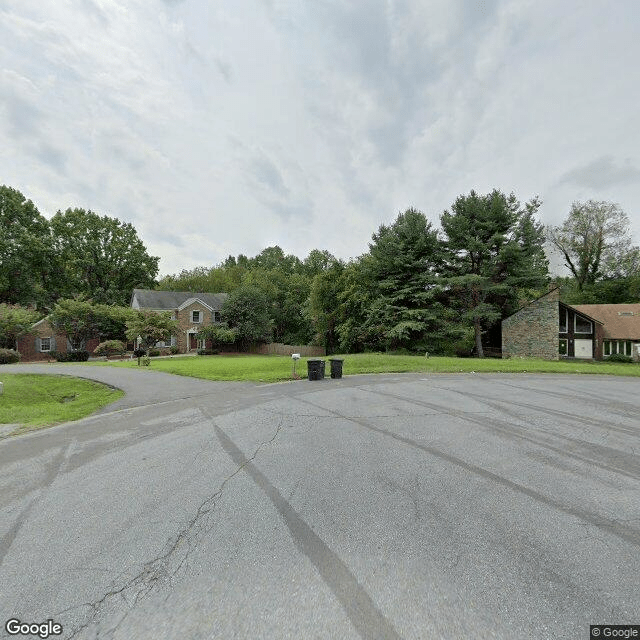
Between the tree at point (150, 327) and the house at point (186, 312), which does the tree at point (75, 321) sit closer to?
the house at point (186, 312)

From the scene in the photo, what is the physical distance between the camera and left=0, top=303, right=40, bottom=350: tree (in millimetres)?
27594

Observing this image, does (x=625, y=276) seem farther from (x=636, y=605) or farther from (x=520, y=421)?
(x=636, y=605)

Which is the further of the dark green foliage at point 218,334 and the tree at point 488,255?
the dark green foliage at point 218,334

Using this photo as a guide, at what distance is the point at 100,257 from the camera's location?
43.6 m

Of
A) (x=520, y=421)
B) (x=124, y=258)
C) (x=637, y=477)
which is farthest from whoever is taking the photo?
(x=124, y=258)

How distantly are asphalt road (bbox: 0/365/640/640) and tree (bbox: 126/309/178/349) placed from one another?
2118 cm

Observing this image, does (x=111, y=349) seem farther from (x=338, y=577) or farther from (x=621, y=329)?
(x=621, y=329)

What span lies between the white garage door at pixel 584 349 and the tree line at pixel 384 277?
6378mm

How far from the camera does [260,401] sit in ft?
31.4

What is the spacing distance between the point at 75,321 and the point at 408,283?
32.3m

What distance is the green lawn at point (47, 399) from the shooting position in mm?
7855

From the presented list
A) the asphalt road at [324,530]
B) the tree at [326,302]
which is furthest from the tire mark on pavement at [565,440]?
the tree at [326,302]

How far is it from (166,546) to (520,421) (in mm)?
7421

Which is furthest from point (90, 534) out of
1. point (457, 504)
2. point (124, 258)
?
point (124, 258)
